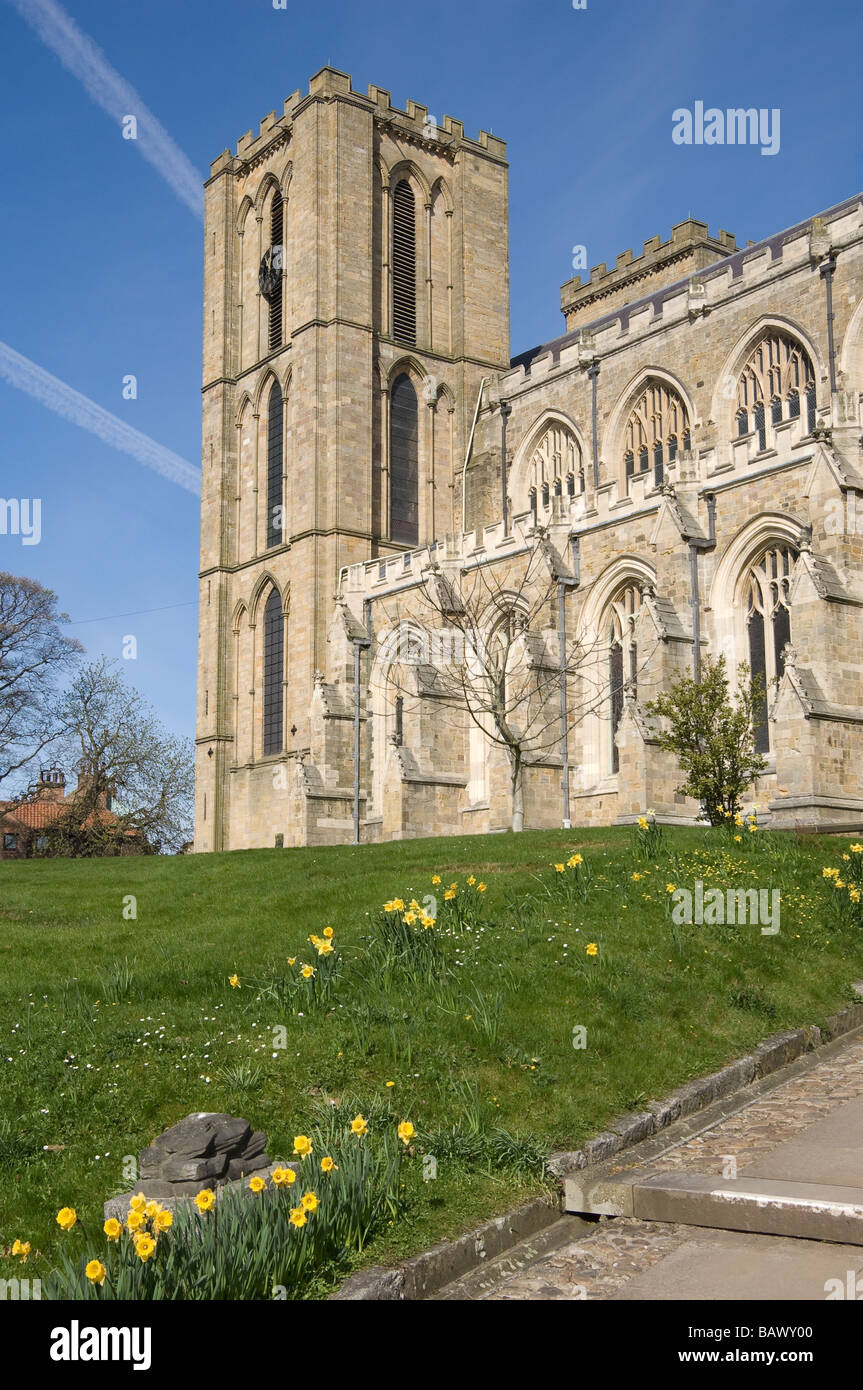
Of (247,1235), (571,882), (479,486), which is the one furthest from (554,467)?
(247,1235)

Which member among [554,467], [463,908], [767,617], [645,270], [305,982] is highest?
[645,270]

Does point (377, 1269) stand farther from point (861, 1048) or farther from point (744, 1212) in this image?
point (861, 1048)

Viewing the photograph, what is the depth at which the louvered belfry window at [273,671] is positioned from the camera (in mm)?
38781

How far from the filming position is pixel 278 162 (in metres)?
41.5

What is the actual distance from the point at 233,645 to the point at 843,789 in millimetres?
24606

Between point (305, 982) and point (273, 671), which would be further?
point (273, 671)

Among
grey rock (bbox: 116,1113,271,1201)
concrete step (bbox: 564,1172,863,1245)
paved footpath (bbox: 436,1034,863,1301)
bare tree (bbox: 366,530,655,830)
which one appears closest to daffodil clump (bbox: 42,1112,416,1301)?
grey rock (bbox: 116,1113,271,1201)

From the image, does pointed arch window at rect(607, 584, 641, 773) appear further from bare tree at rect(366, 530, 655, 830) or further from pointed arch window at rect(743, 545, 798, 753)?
pointed arch window at rect(743, 545, 798, 753)

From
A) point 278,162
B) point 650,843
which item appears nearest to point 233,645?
point 278,162

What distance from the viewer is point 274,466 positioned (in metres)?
40.8

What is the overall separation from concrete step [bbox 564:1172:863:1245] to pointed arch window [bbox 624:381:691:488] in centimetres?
2682

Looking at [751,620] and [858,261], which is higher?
[858,261]

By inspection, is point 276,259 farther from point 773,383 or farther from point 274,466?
point 773,383

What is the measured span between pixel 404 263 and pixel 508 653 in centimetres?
2003
